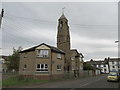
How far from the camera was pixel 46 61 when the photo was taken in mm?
34094

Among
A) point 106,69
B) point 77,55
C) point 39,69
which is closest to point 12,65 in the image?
point 77,55

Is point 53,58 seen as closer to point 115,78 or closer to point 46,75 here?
point 46,75

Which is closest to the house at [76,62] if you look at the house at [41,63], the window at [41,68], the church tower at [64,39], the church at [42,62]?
the church tower at [64,39]

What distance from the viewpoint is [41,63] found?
111ft

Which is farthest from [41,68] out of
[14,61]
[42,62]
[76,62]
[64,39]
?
[14,61]

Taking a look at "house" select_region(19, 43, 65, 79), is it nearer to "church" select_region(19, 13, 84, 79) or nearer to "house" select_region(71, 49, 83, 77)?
"church" select_region(19, 13, 84, 79)

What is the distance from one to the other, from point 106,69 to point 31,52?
270 feet

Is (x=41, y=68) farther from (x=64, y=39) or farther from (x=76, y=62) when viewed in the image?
(x=76, y=62)

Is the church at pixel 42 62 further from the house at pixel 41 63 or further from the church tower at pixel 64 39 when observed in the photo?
the church tower at pixel 64 39

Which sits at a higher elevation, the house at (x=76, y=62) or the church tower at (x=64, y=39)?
the church tower at (x=64, y=39)

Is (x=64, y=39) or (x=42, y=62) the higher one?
(x=64, y=39)

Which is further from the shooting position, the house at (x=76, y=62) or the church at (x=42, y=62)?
the house at (x=76, y=62)

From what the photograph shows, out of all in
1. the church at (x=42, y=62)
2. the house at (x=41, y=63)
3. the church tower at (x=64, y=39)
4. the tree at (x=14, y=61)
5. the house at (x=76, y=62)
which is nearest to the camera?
the house at (x=41, y=63)

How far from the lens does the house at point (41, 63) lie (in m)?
33.6
